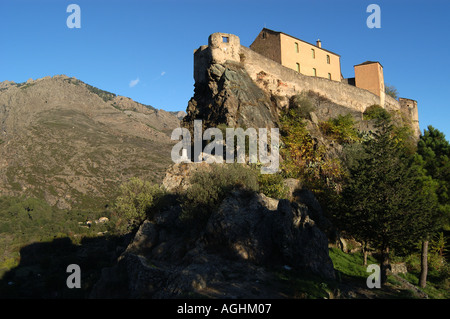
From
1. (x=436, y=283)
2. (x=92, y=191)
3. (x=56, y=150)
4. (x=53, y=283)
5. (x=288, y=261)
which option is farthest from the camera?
(x=56, y=150)

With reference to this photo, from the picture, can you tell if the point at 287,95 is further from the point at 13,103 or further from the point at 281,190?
the point at 13,103

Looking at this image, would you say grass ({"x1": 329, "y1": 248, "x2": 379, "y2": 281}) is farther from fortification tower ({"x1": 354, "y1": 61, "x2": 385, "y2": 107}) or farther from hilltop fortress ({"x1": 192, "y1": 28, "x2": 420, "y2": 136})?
fortification tower ({"x1": 354, "y1": 61, "x2": 385, "y2": 107})

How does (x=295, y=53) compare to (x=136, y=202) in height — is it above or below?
above

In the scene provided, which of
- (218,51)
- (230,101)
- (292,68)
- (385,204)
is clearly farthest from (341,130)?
(385,204)

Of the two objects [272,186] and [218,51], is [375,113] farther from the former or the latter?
[272,186]

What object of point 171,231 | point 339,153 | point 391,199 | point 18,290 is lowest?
point 18,290

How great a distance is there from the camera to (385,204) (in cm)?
1706

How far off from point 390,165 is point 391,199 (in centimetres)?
195

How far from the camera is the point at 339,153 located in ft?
88.5

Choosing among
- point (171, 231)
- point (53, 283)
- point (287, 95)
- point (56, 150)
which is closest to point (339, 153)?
point (287, 95)

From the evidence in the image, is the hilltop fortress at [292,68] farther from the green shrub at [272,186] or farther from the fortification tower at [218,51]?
the green shrub at [272,186]

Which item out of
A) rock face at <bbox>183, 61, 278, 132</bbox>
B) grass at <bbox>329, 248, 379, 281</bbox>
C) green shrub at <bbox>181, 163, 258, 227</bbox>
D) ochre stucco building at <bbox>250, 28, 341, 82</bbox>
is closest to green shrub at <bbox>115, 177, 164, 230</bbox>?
green shrub at <bbox>181, 163, 258, 227</bbox>

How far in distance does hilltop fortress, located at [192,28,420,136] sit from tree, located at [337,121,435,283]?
49.1 ft

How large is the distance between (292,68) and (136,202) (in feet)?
73.3
